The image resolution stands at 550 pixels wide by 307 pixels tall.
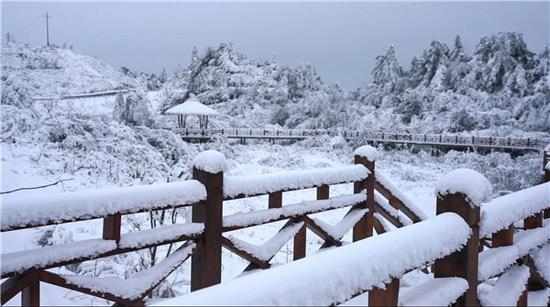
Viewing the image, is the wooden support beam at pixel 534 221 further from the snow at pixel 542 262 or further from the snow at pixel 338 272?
the snow at pixel 338 272

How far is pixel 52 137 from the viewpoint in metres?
9.68

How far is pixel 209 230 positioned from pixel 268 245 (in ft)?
1.86

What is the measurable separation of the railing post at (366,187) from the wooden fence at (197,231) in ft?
0.92

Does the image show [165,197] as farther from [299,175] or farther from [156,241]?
[299,175]

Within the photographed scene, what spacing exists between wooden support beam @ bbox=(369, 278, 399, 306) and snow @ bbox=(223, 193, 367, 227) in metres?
1.72

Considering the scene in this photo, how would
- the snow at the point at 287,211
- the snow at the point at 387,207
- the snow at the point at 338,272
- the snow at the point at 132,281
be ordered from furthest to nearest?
1. the snow at the point at 387,207
2. the snow at the point at 287,211
3. the snow at the point at 132,281
4. the snow at the point at 338,272

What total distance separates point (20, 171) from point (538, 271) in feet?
25.4

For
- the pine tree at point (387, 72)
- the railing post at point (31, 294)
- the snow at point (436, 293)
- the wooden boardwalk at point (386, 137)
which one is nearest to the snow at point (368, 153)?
the snow at point (436, 293)

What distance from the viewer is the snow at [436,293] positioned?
144cm

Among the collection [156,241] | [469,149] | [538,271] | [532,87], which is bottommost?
[469,149]

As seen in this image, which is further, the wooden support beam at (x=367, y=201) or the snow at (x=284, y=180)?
the wooden support beam at (x=367, y=201)

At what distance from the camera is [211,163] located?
2701 millimetres

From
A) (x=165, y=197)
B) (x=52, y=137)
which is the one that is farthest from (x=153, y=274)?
(x=52, y=137)

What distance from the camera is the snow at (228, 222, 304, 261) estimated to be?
2914 mm
